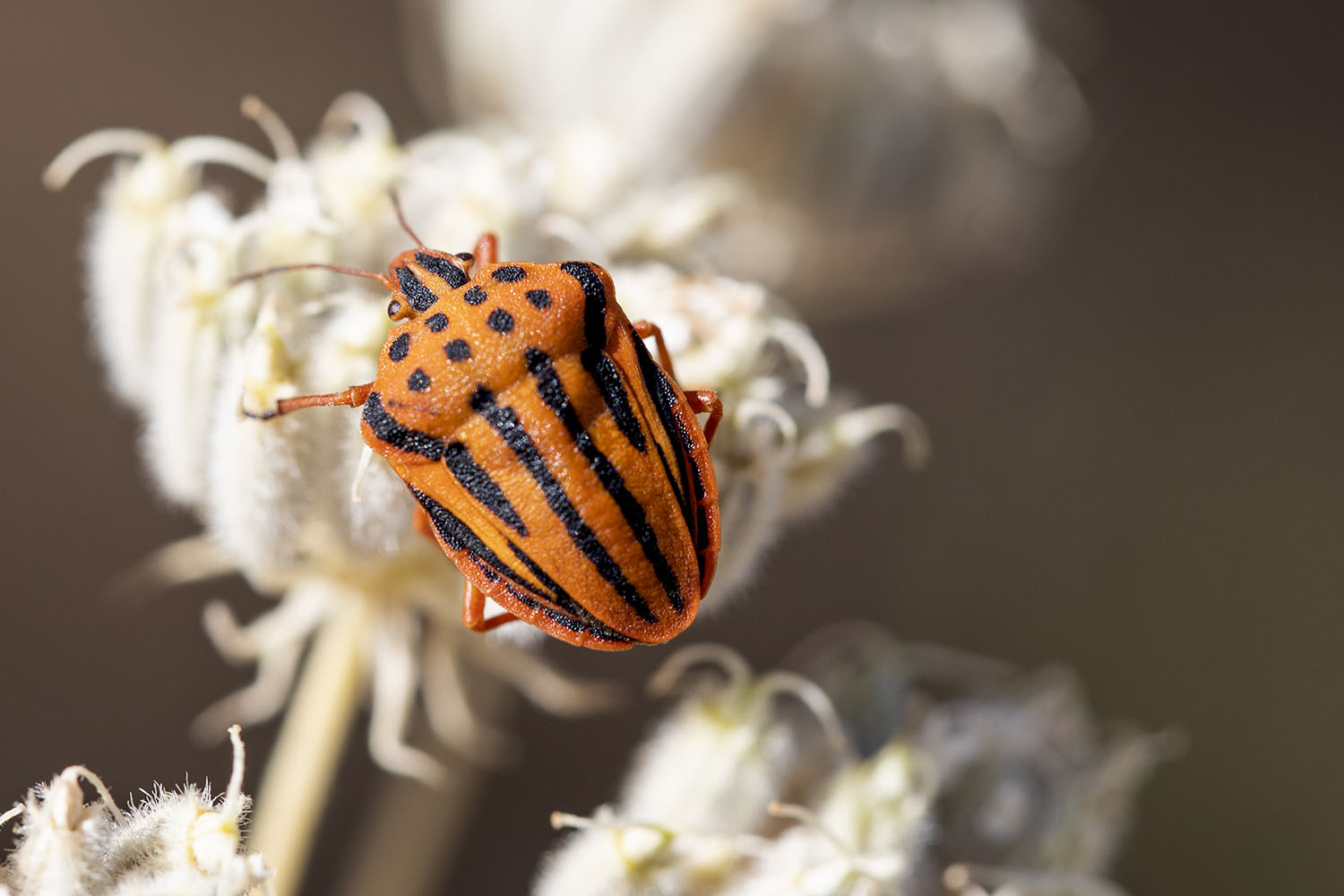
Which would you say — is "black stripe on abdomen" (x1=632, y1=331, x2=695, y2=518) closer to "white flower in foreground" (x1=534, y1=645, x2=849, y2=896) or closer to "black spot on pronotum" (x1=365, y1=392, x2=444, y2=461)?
"black spot on pronotum" (x1=365, y1=392, x2=444, y2=461)

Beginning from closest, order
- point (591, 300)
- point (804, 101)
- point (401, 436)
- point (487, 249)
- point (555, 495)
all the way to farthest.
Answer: point (555, 495) < point (401, 436) < point (591, 300) < point (487, 249) < point (804, 101)

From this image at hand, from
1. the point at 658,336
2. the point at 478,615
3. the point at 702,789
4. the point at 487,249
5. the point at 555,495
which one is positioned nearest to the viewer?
the point at 555,495

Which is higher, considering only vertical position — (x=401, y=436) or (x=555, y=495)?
(x=401, y=436)

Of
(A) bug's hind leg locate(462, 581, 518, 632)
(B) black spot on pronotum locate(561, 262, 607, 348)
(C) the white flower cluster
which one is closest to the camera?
(C) the white flower cluster

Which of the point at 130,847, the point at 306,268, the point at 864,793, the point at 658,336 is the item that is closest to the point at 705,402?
the point at 658,336

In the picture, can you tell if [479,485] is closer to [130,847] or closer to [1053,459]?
[130,847]

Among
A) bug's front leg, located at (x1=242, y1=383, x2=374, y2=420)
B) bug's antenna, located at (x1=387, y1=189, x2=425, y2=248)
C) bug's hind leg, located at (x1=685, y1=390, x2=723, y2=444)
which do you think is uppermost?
bug's antenna, located at (x1=387, y1=189, x2=425, y2=248)

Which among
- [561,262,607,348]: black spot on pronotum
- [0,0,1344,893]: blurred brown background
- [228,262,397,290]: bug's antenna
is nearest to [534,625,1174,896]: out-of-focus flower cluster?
[561,262,607,348]: black spot on pronotum
